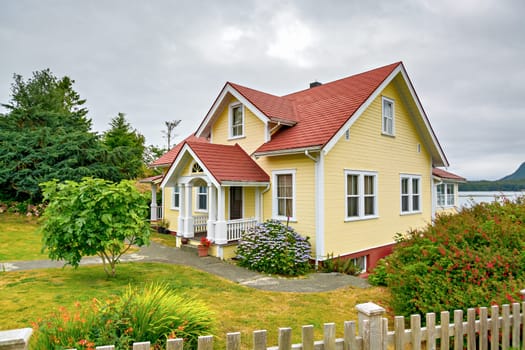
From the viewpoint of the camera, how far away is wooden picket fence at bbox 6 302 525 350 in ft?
8.30

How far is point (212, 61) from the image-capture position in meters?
21.8

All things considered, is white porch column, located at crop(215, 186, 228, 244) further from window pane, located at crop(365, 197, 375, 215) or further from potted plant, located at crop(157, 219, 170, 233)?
potted plant, located at crop(157, 219, 170, 233)

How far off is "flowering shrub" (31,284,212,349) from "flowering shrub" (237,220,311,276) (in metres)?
5.82

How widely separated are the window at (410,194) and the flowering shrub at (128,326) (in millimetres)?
13434

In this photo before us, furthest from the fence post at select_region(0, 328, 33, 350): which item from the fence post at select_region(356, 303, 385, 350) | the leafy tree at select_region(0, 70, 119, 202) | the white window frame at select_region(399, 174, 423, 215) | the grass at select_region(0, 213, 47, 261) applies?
the leafy tree at select_region(0, 70, 119, 202)

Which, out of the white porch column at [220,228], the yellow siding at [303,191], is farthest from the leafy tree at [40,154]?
the yellow siding at [303,191]

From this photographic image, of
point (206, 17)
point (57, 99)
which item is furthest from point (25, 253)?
point (57, 99)

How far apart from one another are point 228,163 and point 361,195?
558 cm

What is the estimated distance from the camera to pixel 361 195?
1259 cm

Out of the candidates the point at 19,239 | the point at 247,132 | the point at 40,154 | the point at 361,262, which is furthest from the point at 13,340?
the point at 40,154

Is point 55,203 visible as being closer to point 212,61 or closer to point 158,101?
point 212,61

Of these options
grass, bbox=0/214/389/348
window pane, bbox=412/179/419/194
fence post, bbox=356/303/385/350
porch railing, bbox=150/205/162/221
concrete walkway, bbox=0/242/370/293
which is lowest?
concrete walkway, bbox=0/242/370/293

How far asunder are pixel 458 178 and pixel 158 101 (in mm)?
36623

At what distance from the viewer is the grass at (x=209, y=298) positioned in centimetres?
549
